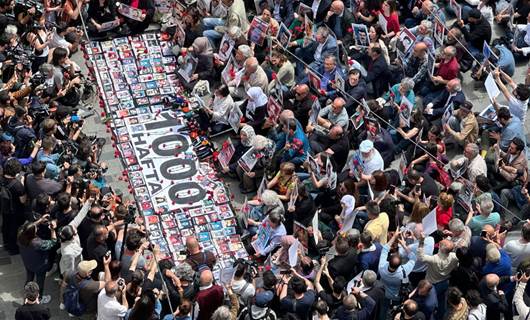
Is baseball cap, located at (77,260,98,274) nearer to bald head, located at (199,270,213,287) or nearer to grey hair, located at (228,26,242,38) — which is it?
bald head, located at (199,270,213,287)

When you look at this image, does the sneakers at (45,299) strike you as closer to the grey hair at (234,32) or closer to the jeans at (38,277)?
the jeans at (38,277)

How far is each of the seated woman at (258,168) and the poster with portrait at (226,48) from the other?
2.81 metres

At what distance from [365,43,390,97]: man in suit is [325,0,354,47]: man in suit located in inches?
45.8

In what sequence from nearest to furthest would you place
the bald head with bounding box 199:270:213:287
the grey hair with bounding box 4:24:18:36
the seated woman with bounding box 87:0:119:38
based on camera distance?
the bald head with bounding box 199:270:213:287
the grey hair with bounding box 4:24:18:36
the seated woman with bounding box 87:0:119:38

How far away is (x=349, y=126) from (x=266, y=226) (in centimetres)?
313

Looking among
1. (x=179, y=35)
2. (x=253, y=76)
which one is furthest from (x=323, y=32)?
(x=179, y=35)

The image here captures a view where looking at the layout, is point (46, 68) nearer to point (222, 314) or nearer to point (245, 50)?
point (245, 50)

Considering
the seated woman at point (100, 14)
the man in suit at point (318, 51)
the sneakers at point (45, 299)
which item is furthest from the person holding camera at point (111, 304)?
the seated woman at point (100, 14)

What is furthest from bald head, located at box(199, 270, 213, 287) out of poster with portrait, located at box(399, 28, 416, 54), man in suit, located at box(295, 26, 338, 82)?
poster with portrait, located at box(399, 28, 416, 54)

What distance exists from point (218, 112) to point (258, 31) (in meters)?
2.08

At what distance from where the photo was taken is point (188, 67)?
22688mm

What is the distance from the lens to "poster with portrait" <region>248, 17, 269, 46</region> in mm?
22375

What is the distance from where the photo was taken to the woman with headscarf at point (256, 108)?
21.0 m

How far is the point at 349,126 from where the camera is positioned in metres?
20.9
